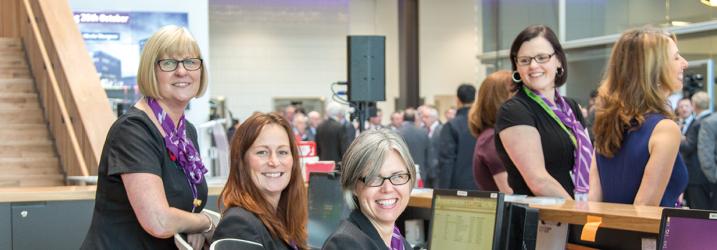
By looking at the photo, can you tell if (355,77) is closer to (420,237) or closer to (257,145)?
(420,237)

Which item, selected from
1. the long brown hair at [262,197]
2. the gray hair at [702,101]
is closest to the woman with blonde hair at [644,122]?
the long brown hair at [262,197]

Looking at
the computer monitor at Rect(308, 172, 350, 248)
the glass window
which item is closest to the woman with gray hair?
the computer monitor at Rect(308, 172, 350, 248)

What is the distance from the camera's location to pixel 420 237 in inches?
188

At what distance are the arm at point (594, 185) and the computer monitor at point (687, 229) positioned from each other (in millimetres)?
994

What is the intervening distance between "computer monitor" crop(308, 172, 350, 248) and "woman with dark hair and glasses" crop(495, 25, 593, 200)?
113 cm

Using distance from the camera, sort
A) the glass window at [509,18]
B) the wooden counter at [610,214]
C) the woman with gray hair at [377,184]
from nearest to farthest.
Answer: the woman with gray hair at [377,184], the wooden counter at [610,214], the glass window at [509,18]

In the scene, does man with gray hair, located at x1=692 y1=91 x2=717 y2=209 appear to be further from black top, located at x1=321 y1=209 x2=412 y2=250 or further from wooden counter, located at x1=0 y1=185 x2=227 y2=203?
black top, located at x1=321 y1=209 x2=412 y2=250

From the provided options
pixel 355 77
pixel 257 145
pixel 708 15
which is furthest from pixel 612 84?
pixel 708 15

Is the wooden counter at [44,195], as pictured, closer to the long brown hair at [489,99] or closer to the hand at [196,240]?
the hand at [196,240]

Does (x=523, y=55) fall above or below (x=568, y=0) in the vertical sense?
below

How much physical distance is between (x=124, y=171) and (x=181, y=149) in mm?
239

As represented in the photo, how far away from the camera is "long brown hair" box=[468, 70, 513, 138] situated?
16.4 feet

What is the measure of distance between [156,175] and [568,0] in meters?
13.4

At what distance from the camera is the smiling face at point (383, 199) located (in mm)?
2668
